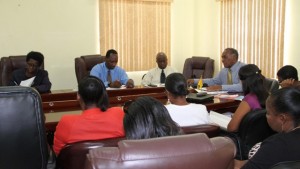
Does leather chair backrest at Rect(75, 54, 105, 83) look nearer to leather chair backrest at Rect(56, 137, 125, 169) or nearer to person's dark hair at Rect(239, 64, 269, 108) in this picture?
person's dark hair at Rect(239, 64, 269, 108)

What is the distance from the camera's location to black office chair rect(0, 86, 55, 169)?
4.54 feet

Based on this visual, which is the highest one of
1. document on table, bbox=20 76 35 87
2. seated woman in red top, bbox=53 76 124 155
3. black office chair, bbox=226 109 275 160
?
document on table, bbox=20 76 35 87

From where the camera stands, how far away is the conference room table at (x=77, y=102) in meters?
2.92

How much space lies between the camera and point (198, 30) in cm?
721

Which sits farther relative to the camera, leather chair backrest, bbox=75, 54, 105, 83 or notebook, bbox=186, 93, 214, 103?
leather chair backrest, bbox=75, 54, 105, 83

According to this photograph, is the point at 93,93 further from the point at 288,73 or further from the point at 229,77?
the point at 229,77

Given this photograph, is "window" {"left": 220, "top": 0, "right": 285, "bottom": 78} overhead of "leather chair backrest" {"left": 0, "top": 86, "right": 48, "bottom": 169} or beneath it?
overhead

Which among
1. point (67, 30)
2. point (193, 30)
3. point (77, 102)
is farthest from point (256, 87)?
point (193, 30)

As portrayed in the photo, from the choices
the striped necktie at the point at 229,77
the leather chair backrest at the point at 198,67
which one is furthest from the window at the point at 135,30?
the striped necktie at the point at 229,77

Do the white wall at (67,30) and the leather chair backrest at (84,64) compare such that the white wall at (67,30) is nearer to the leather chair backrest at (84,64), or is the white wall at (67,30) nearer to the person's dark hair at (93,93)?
the leather chair backrest at (84,64)

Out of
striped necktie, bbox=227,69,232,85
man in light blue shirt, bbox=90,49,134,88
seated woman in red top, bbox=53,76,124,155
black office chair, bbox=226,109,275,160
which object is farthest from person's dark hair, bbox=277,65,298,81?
seated woman in red top, bbox=53,76,124,155

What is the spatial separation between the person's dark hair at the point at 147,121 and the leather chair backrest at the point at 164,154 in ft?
0.98

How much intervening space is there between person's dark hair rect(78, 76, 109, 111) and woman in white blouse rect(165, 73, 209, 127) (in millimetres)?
518

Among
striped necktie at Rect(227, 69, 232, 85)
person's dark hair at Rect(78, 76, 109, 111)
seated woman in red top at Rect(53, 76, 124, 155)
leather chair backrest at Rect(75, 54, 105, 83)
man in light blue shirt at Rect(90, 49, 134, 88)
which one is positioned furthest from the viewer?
leather chair backrest at Rect(75, 54, 105, 83)
